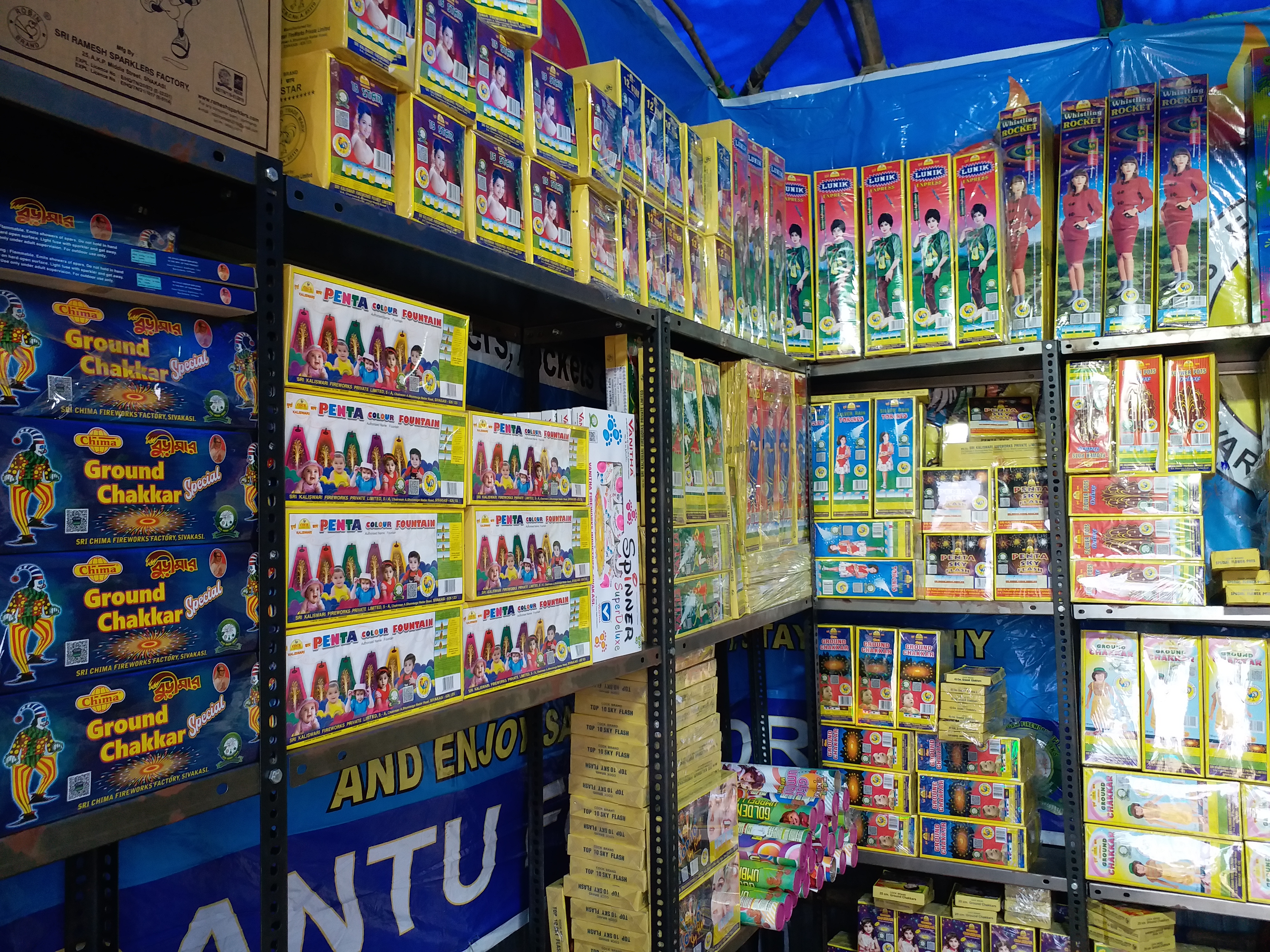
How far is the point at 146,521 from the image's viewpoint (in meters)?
0.94

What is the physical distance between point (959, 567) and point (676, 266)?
1.37 m

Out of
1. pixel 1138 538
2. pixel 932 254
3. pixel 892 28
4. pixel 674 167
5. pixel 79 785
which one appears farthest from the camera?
pixel 892 28

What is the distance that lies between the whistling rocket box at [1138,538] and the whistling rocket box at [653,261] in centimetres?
148

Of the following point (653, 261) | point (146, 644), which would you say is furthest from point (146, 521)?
point (653, 261)

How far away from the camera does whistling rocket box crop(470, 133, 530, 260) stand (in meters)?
1.48

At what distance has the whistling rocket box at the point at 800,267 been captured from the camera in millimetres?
2992

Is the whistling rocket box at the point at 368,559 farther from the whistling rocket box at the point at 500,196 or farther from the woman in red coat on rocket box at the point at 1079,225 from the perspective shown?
the woman in red coat on rocket box at the point at 1079,225

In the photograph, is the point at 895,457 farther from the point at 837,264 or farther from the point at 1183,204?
the point at 1183,204

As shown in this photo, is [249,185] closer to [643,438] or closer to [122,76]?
[122,76]

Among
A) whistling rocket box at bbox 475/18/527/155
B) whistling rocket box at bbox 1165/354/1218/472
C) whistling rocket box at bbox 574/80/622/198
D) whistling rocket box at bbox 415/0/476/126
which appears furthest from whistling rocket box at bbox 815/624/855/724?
whistling rocket box at bbox 415/0/476/126

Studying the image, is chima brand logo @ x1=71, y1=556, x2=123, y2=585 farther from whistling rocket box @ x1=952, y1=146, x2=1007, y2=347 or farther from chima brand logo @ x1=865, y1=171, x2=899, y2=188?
chima brand logo @ x1=865, y1=171, x2=899, y2=188

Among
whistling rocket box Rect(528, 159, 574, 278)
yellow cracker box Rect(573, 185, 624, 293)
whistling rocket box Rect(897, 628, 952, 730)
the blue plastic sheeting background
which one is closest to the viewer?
whistling rocket box Rect(528, 159, 574, 278)

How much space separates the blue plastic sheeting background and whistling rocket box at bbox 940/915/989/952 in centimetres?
298

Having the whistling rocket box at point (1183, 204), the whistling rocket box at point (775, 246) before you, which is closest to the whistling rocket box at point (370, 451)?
the whistling rocket box at point (775, 246)
